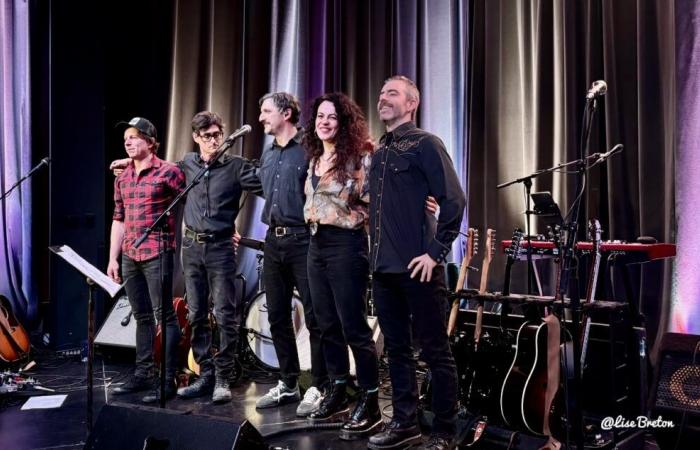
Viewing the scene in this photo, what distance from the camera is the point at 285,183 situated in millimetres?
4043

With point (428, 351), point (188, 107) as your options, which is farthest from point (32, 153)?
point (428, 351)

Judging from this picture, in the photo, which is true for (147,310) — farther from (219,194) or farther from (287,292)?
(287,292)

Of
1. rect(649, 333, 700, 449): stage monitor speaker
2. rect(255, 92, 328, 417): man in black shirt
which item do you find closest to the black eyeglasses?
rect(255, 92, 328, 417): man in black shirt

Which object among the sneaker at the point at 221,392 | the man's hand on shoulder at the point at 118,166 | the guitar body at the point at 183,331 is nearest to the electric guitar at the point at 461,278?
the sneaker at the point at 221,392

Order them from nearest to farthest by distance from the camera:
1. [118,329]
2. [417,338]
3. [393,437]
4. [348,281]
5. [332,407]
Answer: [417,338]
[393,437]
[348,281]
[332,407]
[118,329]

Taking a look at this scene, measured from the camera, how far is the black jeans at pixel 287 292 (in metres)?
3.98

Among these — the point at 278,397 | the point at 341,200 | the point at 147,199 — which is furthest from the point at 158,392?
the point at 341,200

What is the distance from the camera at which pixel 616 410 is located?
3.55 meters

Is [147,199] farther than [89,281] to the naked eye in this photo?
Yes

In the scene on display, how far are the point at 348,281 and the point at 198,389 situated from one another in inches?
64.2

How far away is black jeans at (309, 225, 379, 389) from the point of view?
3.55 meters

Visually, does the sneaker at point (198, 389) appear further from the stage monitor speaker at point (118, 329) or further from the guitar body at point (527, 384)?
the guitar body at point (527, 384)

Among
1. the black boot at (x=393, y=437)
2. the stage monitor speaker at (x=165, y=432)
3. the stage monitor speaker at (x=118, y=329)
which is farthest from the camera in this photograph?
the stage monitor speaker at (x=118, y=329)

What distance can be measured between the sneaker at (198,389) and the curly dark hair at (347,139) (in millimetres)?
1807
